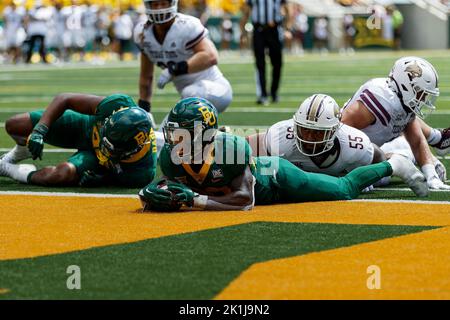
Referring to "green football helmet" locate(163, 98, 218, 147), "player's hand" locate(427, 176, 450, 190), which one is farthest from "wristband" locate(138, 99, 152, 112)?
"green football helmet" locate(163, 98, 218, 147)

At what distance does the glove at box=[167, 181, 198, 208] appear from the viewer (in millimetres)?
6000

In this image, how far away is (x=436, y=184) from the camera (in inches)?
271

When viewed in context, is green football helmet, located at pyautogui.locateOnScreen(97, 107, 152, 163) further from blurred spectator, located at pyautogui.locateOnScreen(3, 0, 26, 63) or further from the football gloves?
blurred spectator, located at pyautogui.locateOnScreen(3, 0, 26, 63)

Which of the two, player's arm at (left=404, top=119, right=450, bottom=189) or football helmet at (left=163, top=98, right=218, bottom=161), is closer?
football helmet at (left=163, top=98, right=218, bottom=161)

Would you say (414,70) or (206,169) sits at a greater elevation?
(414,70)

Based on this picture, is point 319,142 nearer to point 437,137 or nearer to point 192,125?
point 192,125

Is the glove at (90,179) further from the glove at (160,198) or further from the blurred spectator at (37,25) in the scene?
the blurred spectator at (37,25)

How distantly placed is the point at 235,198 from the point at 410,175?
1.17 metres

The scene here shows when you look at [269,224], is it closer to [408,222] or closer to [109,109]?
[408,222]

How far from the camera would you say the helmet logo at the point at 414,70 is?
7.14m

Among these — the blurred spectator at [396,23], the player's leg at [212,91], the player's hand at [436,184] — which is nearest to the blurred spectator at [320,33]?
the blurred spectator at [396,23]

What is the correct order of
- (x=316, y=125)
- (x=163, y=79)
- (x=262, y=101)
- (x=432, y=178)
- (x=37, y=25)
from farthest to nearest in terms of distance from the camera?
(x=37, y=25) → (x=262, y=101) → (x=163, y=79) → (x=432, y=178) → (x=316, y=125)

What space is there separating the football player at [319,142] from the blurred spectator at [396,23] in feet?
108

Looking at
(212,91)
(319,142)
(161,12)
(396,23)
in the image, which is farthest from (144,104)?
(396,23)
